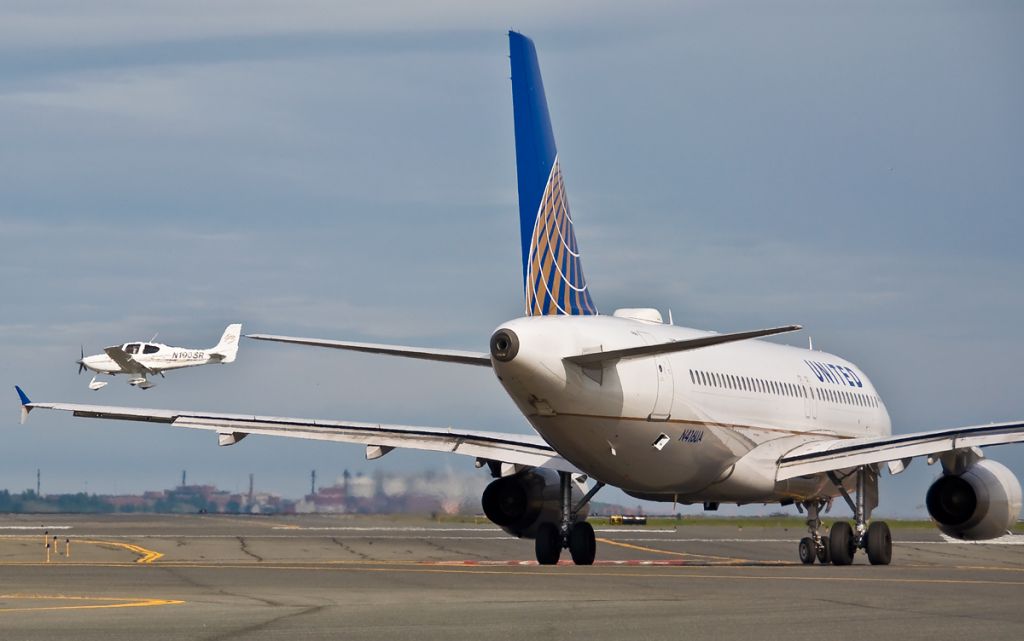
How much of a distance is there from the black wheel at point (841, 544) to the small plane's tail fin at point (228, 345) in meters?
67.7

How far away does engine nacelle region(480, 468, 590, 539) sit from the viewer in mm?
33406

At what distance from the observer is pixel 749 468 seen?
3403 cm

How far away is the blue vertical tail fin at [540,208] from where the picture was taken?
99.7ft

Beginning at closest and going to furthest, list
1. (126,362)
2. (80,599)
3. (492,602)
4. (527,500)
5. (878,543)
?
1. (492,602)
2. (80,599)
3. (878,543)
4. (527,500)
5. (126,362)

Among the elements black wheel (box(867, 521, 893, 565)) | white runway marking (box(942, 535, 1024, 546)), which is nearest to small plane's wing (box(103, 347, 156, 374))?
white runway marking (box(942, 535, 1024, 546))

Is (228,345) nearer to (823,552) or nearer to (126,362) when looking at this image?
(126,362)

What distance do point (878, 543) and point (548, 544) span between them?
7.18 metres

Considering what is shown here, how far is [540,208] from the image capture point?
30.7 metres

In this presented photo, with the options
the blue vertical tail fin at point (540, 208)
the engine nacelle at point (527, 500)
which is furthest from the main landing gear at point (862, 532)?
the blue vertical tail fin at point (540, 208)

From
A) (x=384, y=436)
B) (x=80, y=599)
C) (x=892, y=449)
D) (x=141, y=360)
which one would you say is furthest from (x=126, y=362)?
(x=80, y=599)

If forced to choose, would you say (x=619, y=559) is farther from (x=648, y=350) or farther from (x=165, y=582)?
(x=165, y=582)

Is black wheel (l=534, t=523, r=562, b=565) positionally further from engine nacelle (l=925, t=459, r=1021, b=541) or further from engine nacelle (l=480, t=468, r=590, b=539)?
engine nacelle (l=925, t=459, r=1021, b=541)

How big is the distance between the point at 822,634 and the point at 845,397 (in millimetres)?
27013

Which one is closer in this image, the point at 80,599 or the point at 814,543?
the point at 80,599
